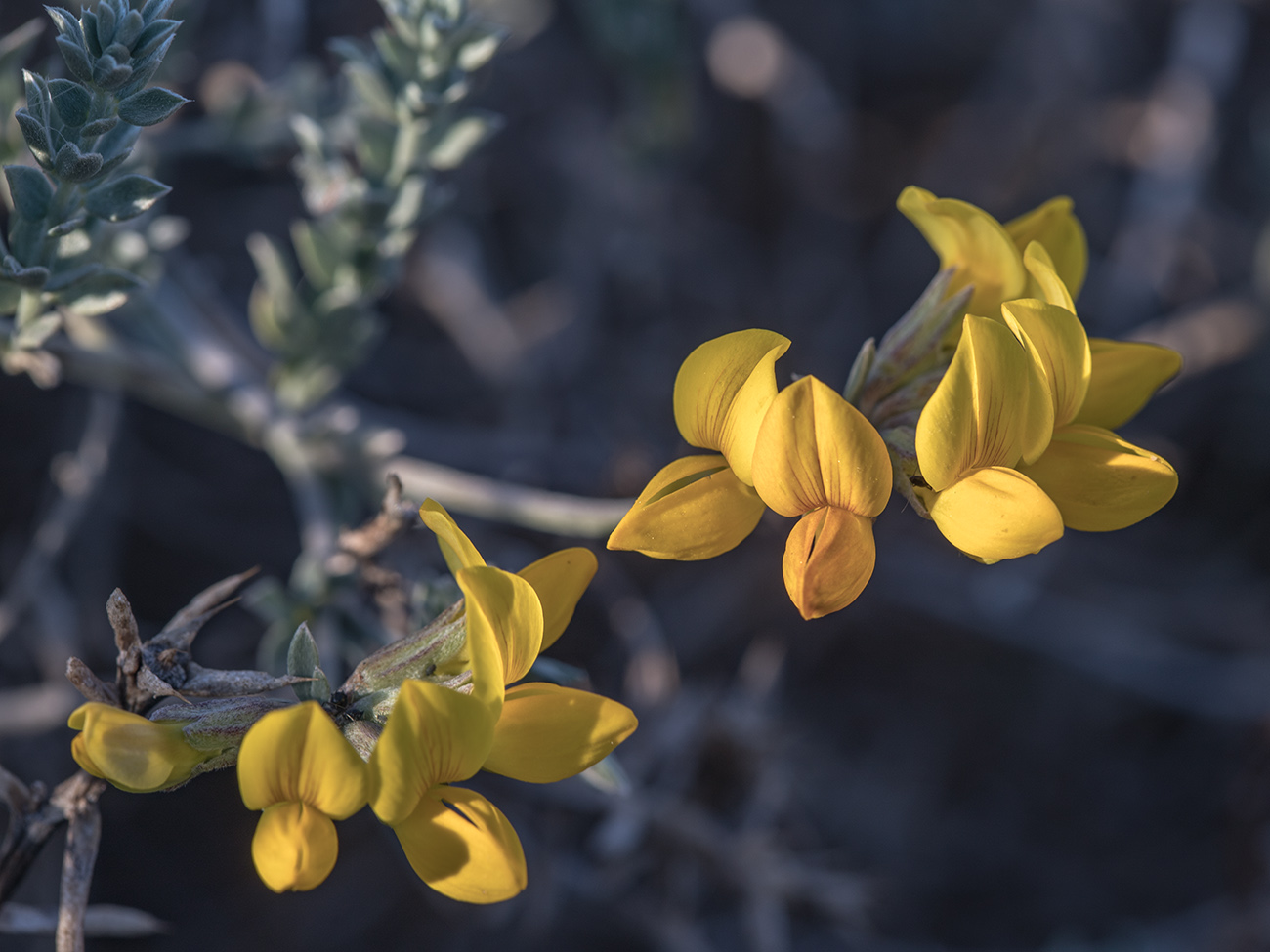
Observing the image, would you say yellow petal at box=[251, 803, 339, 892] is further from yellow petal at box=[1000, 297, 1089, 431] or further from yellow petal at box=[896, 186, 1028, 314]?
yellow petal at box=[896, 186, 1028, 314]

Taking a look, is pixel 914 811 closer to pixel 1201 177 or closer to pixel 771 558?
pixel 771 558

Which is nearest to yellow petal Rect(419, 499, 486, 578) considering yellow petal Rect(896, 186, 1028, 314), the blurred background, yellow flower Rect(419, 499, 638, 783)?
yellow flower Rect(419, 499, 638, 783)

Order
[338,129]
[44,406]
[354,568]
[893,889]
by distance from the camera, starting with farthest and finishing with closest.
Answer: [893,889] < [44,406] < [338,129] < [354,568]

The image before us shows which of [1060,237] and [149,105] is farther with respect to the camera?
[1060,237]

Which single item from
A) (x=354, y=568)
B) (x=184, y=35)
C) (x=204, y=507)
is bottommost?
(x=204, y=507)

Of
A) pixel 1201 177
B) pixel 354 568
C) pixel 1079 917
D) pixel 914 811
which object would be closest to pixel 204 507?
pixel 354 568

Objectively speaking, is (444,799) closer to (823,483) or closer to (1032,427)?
(823,483)

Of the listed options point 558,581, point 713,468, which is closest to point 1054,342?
point 713,468
